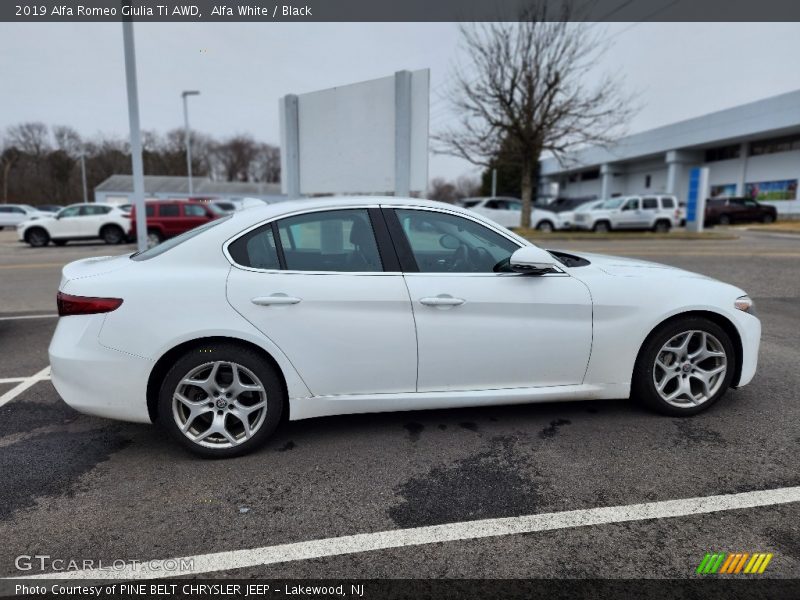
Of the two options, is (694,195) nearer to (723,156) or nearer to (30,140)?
(723,156)

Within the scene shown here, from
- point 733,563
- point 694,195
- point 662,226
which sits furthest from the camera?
point 694,195

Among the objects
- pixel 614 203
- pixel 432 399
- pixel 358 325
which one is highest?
pixel 614 203

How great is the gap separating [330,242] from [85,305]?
1426 mm

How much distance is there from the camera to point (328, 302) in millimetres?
3078

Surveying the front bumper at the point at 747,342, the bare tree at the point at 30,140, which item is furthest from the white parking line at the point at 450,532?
the bare tree at the point at 30,140

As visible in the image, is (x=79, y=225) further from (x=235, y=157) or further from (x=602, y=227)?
(x=235, y=157)

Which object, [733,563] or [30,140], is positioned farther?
[30,140]

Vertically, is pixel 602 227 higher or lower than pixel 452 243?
lower

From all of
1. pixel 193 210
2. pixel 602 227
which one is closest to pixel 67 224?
pixel 193 210

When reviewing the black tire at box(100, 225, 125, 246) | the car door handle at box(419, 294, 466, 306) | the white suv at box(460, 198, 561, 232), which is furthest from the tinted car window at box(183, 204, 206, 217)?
the car door handle at box(419, 294, 466, 306)

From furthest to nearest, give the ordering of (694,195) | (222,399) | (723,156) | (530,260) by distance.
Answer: (723,156) → (694,195) → (530,260) → (222,399)

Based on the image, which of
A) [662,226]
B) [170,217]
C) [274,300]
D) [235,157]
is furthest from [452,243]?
[235,157]

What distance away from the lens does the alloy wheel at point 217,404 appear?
9.96ft
